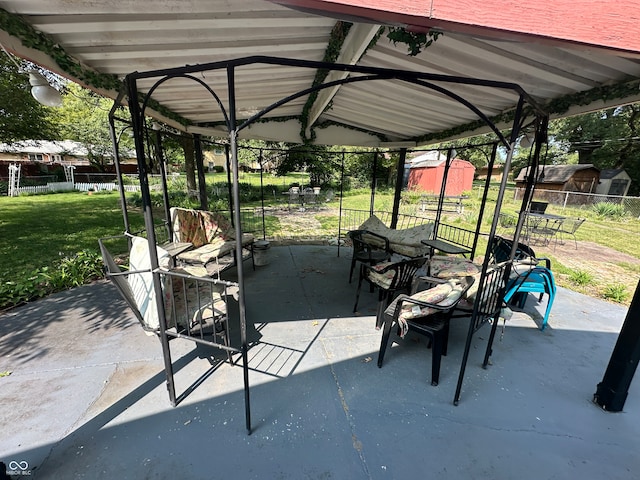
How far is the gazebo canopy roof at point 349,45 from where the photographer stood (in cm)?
93

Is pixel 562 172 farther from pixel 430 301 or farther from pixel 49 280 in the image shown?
pixel 49 280

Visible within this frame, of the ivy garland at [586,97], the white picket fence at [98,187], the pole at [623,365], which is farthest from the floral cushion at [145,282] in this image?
the white picket fence at [98,187]

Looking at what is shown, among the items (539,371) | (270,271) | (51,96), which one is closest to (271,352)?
(270,271)

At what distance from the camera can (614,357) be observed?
2059mm

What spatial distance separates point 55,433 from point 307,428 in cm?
170

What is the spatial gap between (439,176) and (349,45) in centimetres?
2069

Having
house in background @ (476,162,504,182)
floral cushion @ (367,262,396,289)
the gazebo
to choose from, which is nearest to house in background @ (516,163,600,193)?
house in background @ (476,162,504,182)

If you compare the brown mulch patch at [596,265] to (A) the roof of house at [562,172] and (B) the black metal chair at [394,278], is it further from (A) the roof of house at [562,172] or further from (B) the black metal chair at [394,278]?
(A) the roof of house at [562,172]

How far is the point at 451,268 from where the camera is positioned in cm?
361

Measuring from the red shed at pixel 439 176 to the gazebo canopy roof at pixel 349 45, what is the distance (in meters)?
18.4

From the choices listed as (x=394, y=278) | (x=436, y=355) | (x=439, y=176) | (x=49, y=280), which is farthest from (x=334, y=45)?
(x=439, y=176)

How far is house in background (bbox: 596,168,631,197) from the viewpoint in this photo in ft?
60.0

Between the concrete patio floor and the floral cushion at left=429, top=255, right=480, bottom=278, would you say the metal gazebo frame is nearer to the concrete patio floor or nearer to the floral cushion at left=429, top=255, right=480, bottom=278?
the concrete patio floor

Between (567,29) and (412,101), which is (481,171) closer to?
(412,101)
